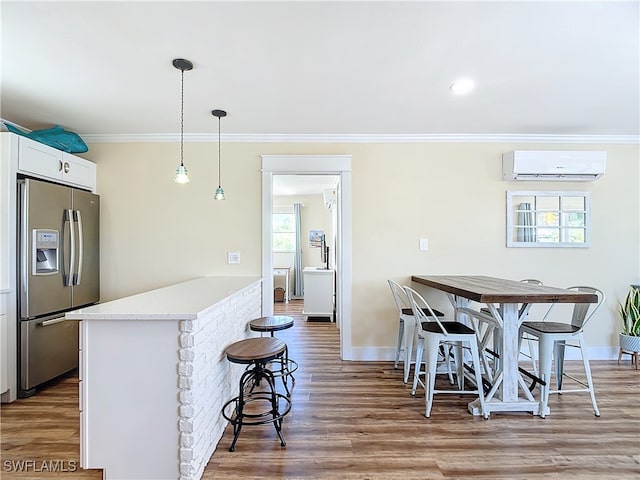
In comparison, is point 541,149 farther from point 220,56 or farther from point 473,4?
point 220,56

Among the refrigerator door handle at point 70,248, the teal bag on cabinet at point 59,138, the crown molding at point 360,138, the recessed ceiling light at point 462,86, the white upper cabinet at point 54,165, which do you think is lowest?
the refrigerator door handle at point 70,248

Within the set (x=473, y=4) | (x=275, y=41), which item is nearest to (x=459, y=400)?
(x=473, y=4)

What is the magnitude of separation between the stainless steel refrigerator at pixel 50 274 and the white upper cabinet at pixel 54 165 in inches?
4.2

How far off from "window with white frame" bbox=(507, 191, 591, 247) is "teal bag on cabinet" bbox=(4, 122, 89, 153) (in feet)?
14.0

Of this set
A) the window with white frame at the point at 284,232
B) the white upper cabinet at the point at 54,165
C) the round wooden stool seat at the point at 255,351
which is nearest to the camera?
the round wooden stool seat at the point at 255,351

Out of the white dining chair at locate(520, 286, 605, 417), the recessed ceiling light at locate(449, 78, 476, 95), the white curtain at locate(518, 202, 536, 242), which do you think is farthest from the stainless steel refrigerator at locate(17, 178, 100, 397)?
the white curtain at locate(518, 202, 536, 242)

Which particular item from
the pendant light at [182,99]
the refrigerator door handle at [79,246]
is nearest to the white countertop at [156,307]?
the pendant light at [182,99]

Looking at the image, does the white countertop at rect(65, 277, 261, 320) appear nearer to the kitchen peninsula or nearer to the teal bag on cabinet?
the kitchen peninsula

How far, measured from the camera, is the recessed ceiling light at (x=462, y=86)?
7.73 ft

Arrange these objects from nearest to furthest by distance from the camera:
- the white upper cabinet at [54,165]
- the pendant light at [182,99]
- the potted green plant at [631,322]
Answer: the pendant light at [182,99] → the white upper cabinet at [54,165] → the potted green plant at [631,322]

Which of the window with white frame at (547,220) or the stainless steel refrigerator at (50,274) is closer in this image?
the stainless steel refrigerator at (50,274)

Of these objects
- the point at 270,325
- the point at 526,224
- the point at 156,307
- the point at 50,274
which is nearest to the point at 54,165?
the point at 50,274

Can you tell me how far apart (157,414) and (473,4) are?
Answer: 97.4 inches

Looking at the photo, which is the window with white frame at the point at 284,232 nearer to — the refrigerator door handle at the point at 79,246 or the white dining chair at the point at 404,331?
the white dining chair at the point at 404,331
